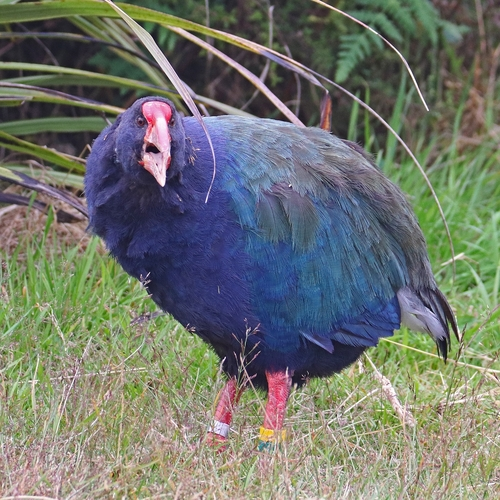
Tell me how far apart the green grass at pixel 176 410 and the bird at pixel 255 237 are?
0.13m

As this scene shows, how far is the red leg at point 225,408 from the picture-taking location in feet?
7.40

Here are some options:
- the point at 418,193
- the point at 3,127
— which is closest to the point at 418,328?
the point at 418,193

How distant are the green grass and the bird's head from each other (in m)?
0.45

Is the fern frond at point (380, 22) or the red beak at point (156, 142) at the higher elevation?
the red beak at point (156, 142)

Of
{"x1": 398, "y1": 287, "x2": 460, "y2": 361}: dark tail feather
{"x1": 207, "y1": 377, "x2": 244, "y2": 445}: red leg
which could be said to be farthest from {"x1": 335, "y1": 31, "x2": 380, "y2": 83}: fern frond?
{"x1": 207, "y1": 377, "x2": 244, "y2": 445}: red leg

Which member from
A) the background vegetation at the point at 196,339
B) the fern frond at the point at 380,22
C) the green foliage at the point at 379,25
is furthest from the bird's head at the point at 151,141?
the fern frond at the point at 380,22

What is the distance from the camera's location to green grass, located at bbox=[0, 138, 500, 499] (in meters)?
1.81

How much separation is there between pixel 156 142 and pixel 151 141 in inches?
0.5

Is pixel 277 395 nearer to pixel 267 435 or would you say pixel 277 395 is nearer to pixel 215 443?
pixel 267 435

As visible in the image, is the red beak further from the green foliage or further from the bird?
the green foliage

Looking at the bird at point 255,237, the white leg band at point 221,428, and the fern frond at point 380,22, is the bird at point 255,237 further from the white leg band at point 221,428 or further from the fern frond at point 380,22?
the fern frond at point 380,22

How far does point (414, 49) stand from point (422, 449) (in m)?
2.70

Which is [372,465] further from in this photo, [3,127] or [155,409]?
[3,127]

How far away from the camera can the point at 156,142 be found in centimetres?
198
